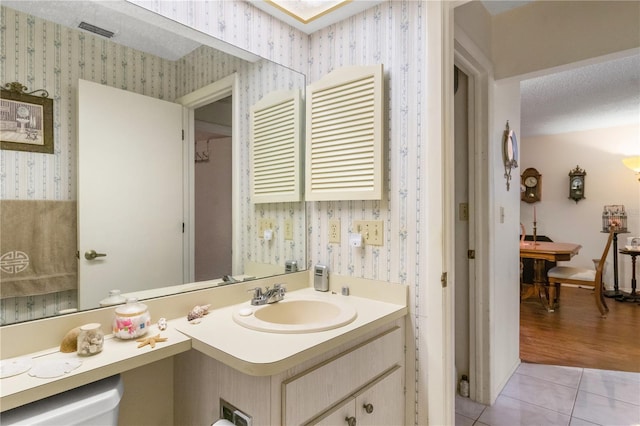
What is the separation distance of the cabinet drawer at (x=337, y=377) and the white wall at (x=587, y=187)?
540 cm

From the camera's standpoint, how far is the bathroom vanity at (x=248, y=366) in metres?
0.94

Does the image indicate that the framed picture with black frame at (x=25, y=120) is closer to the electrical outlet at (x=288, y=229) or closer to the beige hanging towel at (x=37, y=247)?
the beige hanging towel at (x=37, y=247)

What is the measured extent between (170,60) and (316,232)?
98 cm

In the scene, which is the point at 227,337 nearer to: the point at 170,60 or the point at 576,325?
the point at 170,60

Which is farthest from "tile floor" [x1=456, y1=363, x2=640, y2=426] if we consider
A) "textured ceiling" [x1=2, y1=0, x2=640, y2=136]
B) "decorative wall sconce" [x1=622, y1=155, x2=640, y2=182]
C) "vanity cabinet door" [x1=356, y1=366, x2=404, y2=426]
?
"decorative wall sconce" [x1=622, y1=155, x2=640, y2=182]

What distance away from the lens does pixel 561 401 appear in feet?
7.20

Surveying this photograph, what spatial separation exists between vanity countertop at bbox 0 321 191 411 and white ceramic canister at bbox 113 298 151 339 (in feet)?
0.07

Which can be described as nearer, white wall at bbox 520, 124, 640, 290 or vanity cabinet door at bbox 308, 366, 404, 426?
vanity cabinet door at bbox 308, 366, 404, 426

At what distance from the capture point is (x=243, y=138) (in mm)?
1644

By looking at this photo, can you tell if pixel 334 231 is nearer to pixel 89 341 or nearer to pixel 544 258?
pixel 89 341

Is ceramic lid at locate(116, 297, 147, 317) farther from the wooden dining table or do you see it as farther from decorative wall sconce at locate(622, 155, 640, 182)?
decorative wall sconce at locate(622, 155, 640, 182)

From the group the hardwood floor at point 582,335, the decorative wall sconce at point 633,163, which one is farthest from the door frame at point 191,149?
the decorative wall sconce at point 633,163

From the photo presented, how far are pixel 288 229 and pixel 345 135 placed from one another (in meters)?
0.55

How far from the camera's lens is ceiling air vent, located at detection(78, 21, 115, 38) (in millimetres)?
1146
